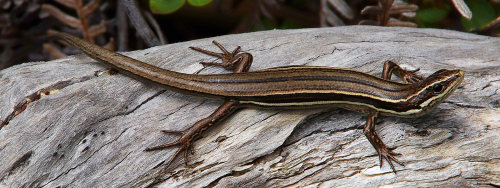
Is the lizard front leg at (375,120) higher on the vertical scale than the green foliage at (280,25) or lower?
lower

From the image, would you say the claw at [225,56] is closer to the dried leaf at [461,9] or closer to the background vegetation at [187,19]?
the background vegetation at [187,19]

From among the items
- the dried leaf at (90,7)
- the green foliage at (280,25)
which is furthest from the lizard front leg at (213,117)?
the dried leaf at (90,7)

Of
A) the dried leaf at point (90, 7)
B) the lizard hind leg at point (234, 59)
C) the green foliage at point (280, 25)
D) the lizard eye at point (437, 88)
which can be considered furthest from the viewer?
the green foliage at point (280, 25)

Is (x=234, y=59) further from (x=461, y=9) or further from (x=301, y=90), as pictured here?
(x=461, y=9)

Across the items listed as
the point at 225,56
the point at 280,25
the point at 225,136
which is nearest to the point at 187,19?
the point at 280,25

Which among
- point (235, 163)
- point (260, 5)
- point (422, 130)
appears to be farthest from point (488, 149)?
point (260, 5)

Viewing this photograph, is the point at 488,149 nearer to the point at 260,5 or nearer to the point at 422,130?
the point at 422,130

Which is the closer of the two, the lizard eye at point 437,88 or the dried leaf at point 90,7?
the lizard eye at point 437,88

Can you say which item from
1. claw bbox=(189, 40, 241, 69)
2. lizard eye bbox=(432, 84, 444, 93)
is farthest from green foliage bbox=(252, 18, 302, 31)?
lizard eye bbox=(432, 84, 444, 93)

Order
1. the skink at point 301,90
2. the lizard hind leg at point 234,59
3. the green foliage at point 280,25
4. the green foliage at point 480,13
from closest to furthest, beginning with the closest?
the skink at point 301,90 < the lizard hind leg at point 234,59 < the green foliage at point 480,13 < the green foliage at point 280,25
